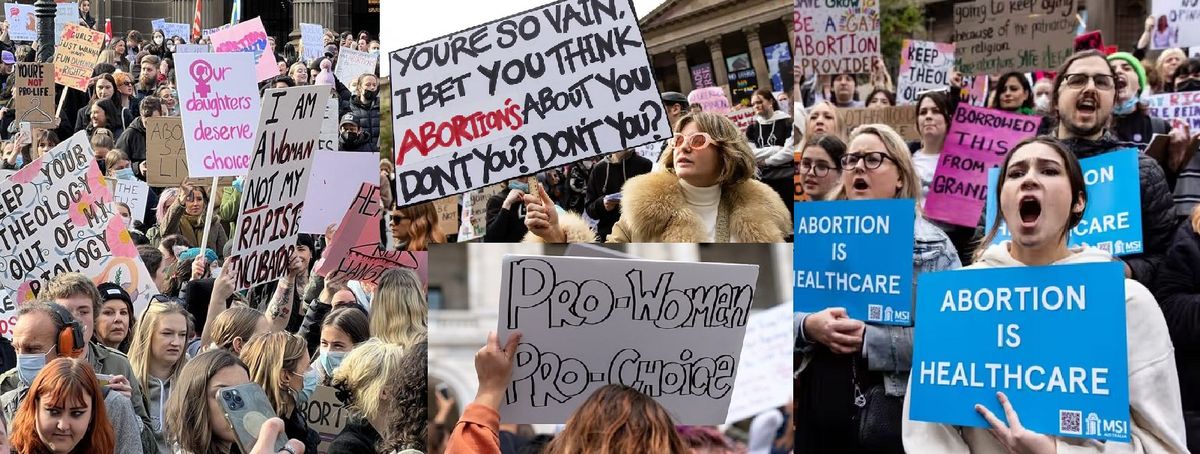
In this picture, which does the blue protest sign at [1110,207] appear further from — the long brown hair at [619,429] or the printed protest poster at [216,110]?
the printed protest poster at [216,110]

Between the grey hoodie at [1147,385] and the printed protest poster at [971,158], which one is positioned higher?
the printed protest poster at [971,158]

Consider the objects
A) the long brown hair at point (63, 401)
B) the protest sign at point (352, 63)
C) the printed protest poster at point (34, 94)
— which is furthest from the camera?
the printed protest poster at point (34, 94)

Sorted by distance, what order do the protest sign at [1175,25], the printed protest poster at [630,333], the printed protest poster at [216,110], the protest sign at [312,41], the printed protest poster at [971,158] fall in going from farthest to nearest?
the protest sign at [312,41], the printed protest poster at [216,110], the protest sign at [1175,25], the printed protest poster at [971,158], the printed protest poster at [630,333]

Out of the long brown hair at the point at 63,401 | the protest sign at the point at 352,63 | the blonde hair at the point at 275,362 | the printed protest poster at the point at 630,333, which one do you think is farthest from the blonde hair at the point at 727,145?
the protest sign at the point at 352,63

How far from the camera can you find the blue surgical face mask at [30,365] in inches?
208

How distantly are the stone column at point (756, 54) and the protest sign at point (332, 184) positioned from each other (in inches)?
87.4

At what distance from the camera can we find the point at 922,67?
5973mm

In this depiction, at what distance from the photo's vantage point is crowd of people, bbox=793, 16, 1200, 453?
367cm

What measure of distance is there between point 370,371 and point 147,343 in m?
1.30

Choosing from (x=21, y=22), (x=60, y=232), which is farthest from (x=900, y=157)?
(x=21, y=22)

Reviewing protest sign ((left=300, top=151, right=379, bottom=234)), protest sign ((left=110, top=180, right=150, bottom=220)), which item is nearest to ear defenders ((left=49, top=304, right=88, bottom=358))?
protest sign ((left=300, top=151, right=379, bottom=234))

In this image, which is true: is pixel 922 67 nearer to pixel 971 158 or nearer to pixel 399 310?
pixel 971 158

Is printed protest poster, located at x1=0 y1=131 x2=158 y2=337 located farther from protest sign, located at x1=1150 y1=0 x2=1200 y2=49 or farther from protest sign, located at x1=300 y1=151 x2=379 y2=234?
protest sign, located at x1=1150 y1=0 x2=1200 y2=49

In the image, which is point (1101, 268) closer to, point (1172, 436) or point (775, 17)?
point (1172, 436)
